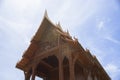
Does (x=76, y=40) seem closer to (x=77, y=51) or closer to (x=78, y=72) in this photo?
(x=77, y=51)

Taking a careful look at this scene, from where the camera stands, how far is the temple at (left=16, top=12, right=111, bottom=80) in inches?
514

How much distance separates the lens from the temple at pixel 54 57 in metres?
13.1

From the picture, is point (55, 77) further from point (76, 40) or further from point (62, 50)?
point (76, 40)

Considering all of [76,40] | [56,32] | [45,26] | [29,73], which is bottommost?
[29,73]

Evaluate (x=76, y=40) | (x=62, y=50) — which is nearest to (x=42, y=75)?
(x=62, y=50)

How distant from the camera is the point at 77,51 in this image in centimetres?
1259

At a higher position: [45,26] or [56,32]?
[45,26]

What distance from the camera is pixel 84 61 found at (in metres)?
13.7

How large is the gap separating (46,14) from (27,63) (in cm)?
387

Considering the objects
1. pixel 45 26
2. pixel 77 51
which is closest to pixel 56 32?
pixel 45 26

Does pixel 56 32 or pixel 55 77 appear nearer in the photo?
pixel 56 32

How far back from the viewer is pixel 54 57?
49.9 feet

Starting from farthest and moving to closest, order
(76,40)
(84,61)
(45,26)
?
1. (45,26)
2. (84,61)
3. (76,40)

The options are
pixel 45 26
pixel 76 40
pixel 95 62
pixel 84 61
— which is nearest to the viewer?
pixel 76 40
